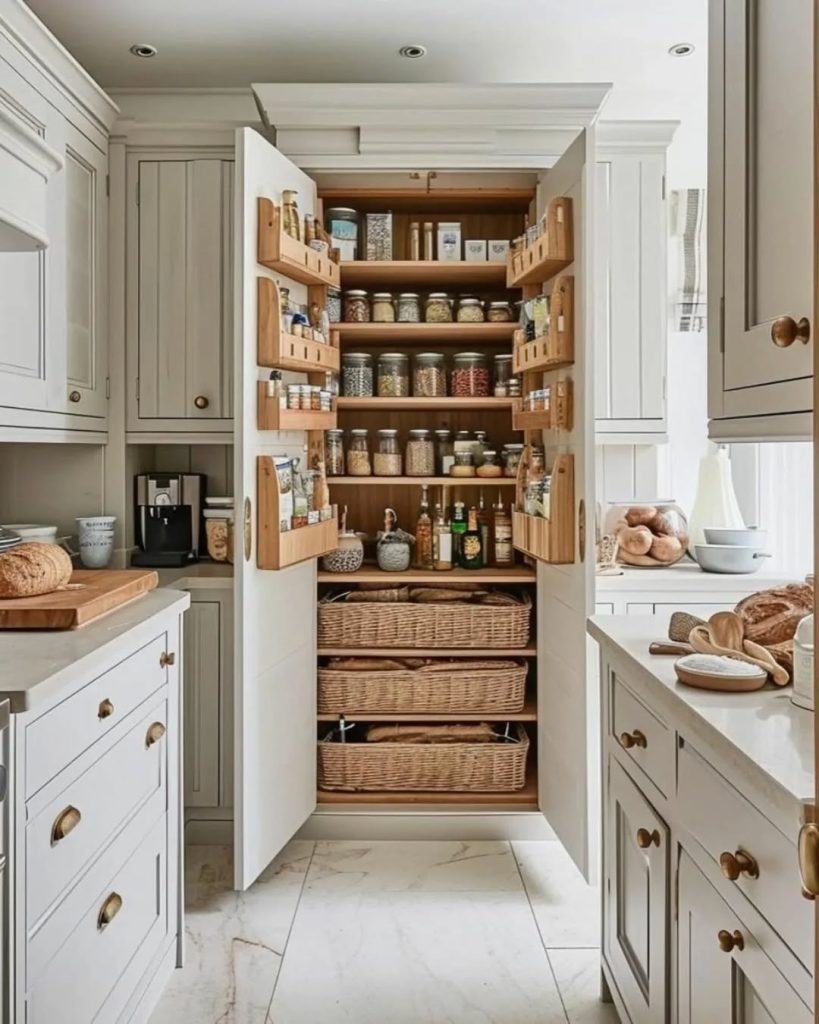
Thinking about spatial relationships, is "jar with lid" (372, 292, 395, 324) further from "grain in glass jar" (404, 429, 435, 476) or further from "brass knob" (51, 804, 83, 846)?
"brass knob" (51, 804, 83, 846)

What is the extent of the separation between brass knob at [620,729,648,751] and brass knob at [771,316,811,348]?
0.78 m

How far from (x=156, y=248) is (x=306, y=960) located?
2117 mm

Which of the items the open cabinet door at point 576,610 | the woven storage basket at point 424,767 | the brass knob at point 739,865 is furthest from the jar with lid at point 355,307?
the brass knob at point 739,865

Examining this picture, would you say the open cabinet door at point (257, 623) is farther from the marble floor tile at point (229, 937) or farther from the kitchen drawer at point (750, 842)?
the kitchen drawer at point (750, 842)

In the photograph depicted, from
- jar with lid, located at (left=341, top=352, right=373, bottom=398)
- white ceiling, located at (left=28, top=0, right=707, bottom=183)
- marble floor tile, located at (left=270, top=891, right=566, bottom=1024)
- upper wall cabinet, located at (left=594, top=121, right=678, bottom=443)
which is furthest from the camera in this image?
jar with lid, located at (left=341, top=352, right=373, bottom=398)

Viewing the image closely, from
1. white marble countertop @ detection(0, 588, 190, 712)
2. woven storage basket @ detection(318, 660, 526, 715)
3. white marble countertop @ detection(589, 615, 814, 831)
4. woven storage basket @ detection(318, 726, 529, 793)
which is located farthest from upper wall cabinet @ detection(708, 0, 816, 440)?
woven storage basket @ detection(318, 726, 529, 793)

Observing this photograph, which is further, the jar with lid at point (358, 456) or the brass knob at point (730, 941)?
the jar with lid at point (358, 456)

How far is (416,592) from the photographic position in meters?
3.04

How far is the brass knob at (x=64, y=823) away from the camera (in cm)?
139

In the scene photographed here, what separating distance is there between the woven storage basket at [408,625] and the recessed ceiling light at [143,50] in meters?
1.88

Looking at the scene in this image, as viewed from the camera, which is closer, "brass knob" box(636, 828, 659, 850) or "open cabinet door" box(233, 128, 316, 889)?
"brass knob" box(636, 828, 659, 850)

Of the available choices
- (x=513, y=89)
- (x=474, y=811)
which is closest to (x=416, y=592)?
(x=474, y=811)

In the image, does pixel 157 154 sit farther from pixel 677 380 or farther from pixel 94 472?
pixel 677 380

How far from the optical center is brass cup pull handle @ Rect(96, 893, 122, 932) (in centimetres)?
161
